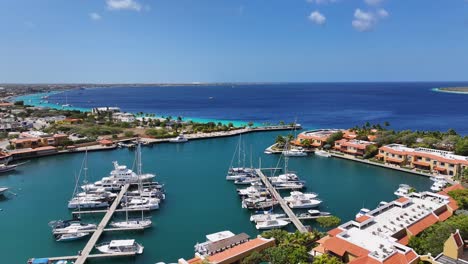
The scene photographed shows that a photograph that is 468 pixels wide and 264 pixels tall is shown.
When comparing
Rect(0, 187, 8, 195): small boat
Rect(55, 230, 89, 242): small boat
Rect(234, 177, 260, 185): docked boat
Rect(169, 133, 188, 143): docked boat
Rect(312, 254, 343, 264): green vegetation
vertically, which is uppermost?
Rect(312, 254, 343, 264): green vegetation

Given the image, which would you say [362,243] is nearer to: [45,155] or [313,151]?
[313,151]

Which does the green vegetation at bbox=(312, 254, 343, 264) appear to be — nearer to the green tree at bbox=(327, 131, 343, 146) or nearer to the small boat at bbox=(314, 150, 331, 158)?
the small boat at bbox=(314, 150, 331, 158)

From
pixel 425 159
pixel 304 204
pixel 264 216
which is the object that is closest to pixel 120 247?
pixel 264 216

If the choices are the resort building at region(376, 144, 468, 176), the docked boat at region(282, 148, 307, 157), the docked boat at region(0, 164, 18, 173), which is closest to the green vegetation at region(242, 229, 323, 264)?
the resort building at region(376, 144, 468, 176)

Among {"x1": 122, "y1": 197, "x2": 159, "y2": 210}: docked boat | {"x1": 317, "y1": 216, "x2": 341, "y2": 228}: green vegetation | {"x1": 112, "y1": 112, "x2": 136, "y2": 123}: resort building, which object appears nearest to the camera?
{"x1": 317, "y1": 216, "x2": 341, "y2": 228}: green vegetation

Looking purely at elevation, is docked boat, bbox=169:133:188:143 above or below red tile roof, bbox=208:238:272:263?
above

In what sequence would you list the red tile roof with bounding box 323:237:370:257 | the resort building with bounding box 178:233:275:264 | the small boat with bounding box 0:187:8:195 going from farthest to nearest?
1. the small boat with bounding box 0:187:8:195
2. the resort building with bounding box 178:233:275:264
3. the red tile roof with bounding box 323:237:370:257

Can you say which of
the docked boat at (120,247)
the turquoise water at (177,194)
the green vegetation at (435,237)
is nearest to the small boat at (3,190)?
the turquoise water at (177,194)
